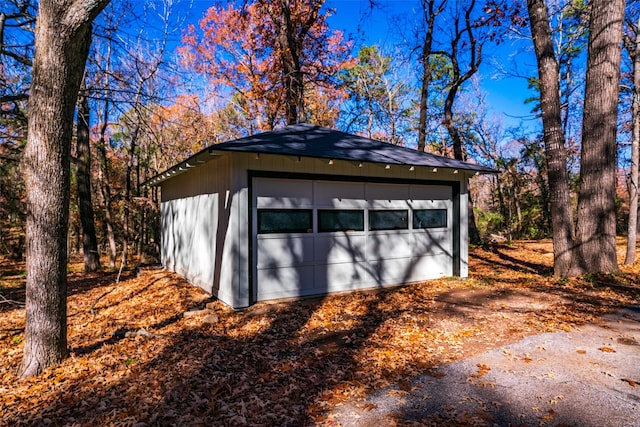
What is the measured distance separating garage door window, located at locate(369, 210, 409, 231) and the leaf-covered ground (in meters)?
1.28

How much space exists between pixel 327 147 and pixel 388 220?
6.67 feet

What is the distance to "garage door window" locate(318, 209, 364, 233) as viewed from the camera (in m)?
6.39

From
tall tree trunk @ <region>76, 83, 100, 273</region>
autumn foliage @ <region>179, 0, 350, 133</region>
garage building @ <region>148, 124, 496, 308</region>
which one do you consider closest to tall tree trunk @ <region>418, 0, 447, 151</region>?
autumn foliage @ <region>179, 0, 350, 133</region>

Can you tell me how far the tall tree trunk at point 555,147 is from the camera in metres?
7.12

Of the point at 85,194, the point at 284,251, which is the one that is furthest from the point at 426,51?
the point at 85,194

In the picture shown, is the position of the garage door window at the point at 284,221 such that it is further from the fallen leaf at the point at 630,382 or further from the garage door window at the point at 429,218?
the fallen leaf at the point at 630,382

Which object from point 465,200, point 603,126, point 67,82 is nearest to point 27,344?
point 67,82

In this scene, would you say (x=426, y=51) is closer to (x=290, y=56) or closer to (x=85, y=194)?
(x=290, y=56)

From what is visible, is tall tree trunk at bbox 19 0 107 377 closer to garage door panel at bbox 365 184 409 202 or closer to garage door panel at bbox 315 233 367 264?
garage door panel at bbox 315 233 367 264

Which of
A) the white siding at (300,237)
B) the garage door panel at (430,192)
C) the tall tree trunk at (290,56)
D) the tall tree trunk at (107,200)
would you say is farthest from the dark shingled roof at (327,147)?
the tall tree trunk at (107,200)

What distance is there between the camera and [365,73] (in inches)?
697

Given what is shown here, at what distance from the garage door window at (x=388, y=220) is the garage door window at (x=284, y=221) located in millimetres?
1410

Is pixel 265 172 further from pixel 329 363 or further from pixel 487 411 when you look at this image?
pixel 487 411

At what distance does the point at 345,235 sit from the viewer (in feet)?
21.6
